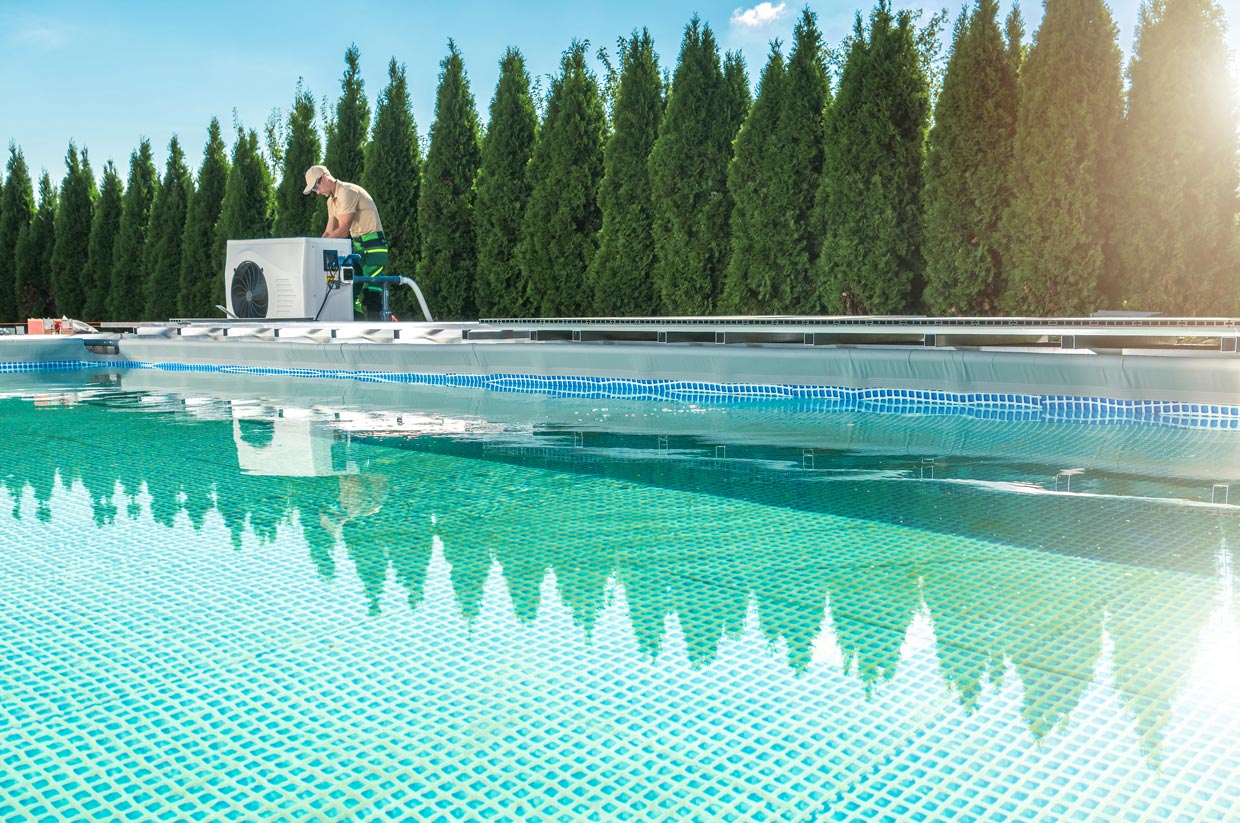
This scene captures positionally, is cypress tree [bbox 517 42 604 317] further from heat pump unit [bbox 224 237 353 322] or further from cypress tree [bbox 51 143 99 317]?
cypress tree [bbox 51 143 99 317]

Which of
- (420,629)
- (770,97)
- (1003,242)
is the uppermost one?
(770,97)

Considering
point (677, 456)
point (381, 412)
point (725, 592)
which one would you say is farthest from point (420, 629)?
point (381, 412)

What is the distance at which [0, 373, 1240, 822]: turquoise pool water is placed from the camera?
185 centimetres

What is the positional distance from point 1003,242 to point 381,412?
753 centimetres

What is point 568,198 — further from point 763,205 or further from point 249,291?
point 249,291

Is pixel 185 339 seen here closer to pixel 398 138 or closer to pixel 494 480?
pixel 398 138

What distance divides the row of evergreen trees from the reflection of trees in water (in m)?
8.11

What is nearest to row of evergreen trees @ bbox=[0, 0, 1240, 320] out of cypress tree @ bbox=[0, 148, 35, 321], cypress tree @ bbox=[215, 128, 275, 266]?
cypress tree @ bbox=[215, 128, 275, 266]

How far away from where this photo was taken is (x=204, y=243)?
1988 cm

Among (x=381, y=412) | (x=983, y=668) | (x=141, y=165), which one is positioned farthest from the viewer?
(x=141, y=165)

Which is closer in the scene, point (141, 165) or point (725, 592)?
point (725, 592)

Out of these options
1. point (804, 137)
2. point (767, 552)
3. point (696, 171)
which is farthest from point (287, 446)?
point (696, 171)

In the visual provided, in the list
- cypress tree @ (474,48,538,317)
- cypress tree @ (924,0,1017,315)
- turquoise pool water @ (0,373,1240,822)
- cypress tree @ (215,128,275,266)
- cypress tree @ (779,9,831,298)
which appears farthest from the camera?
cypress tree @ (215,128,275,266)

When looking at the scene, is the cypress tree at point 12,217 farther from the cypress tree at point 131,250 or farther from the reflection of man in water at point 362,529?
the reflection of man in water at point 362,529
